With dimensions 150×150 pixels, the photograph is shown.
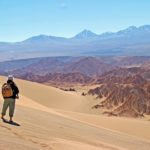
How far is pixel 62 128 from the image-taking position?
17.6m

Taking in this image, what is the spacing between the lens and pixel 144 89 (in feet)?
204

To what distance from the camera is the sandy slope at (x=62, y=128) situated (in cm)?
1175

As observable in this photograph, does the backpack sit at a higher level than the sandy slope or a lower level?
higher

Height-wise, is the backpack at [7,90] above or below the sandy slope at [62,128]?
above

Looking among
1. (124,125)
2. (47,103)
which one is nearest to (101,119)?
(124,125)

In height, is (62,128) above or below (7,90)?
below

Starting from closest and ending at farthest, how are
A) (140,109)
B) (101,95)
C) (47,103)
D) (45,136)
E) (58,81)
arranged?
(45,136), (47,103), (140,109), (101,95), (58,81)

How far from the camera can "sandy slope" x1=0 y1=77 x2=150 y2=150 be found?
1175 centimetres

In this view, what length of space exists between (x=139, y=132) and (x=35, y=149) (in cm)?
1841

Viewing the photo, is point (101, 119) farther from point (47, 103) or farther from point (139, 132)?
point (47, 103)

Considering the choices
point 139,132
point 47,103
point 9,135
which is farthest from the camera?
point 47,103

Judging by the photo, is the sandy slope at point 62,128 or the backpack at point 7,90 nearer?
the sandy slope at point 62,128

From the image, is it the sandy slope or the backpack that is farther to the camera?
the backpack

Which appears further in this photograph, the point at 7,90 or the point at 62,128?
the point at 62,128
